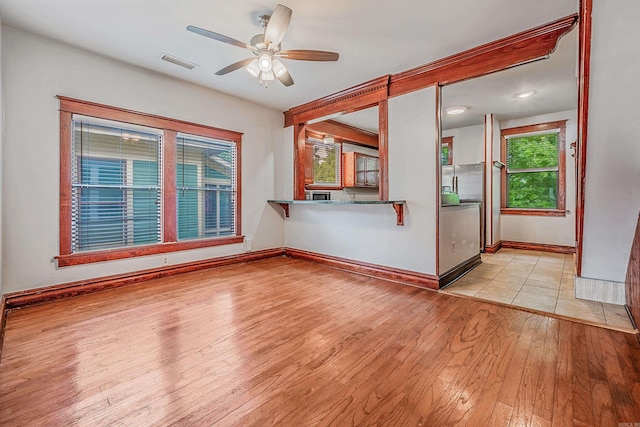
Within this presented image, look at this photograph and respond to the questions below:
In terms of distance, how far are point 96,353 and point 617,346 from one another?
3.53 meters

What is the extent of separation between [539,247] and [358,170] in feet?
13.0

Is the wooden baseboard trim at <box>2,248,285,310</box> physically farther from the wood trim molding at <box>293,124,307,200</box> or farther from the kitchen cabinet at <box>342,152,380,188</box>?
the kitchen cabinet at <box>342,152,380,188</box>

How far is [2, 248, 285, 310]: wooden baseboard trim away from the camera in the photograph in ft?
8.81

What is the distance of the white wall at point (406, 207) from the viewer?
3.32 m

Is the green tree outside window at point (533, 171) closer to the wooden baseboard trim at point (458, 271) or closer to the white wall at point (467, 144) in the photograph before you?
the white wall at point (467, 144)

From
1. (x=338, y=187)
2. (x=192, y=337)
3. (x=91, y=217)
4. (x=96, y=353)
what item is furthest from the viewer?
(x=338, y=187)

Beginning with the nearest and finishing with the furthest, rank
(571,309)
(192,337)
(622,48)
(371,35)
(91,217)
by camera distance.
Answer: (192,337)
(622,48)
(571,309)
(371,35)
(91,217)

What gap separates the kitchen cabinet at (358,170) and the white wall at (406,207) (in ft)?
7.68

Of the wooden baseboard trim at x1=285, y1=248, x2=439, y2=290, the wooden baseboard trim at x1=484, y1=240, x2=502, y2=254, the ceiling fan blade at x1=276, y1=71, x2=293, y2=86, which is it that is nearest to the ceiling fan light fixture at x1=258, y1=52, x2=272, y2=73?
the ceiling fan blade at x1=276, y1=71, x2=293, y2=86

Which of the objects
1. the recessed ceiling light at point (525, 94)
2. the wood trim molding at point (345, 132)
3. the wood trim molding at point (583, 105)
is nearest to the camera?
the wood trim molding at point (583, 105)

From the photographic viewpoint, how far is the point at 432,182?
3301 millimetres

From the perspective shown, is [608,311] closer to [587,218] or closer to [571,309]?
[571,309]

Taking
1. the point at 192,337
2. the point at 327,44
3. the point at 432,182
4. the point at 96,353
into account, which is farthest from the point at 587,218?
the point at 96,353

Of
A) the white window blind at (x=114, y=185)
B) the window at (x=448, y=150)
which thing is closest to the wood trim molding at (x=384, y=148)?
the white window blind at (x=114, y=185)
